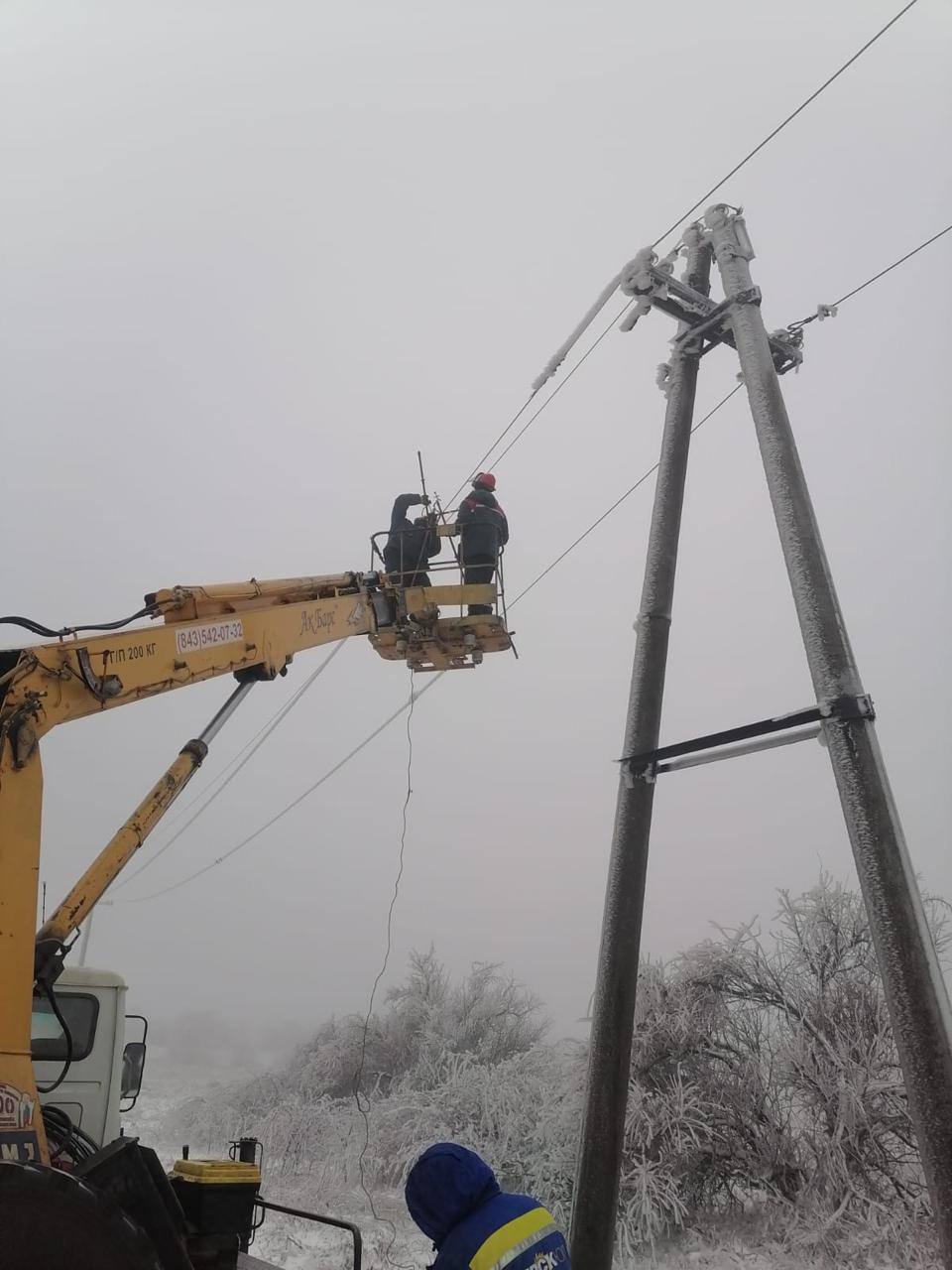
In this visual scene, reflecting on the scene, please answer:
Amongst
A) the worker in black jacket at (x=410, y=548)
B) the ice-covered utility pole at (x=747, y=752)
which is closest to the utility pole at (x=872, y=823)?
the ice-covered utility pole at (x=747, y=752)

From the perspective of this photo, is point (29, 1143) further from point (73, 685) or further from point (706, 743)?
point (706, 743)

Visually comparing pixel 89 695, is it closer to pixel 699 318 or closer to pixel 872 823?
pixel 872 823

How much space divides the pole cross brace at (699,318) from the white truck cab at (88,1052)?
20.9 feet

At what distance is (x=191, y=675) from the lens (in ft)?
17.5

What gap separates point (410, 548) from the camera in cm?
811

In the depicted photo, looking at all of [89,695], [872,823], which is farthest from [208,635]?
[872,823]

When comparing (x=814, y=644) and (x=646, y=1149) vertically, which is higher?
(x=814, y=644)

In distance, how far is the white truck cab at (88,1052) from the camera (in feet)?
17.6

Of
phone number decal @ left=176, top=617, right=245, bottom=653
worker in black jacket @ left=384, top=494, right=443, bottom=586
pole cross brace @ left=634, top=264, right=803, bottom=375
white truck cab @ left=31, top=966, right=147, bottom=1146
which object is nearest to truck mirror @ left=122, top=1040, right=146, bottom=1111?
white truck cab @ left=31, top=966, right=147, bottom=1146

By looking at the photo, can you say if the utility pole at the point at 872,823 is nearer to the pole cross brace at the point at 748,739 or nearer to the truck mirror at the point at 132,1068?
the pole cross brace at the point at 748,739

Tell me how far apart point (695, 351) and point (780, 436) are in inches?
69.0

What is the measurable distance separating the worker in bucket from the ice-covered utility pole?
221 cm

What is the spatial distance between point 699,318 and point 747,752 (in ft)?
12.0

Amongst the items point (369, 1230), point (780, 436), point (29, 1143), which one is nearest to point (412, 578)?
point (780, 436)
